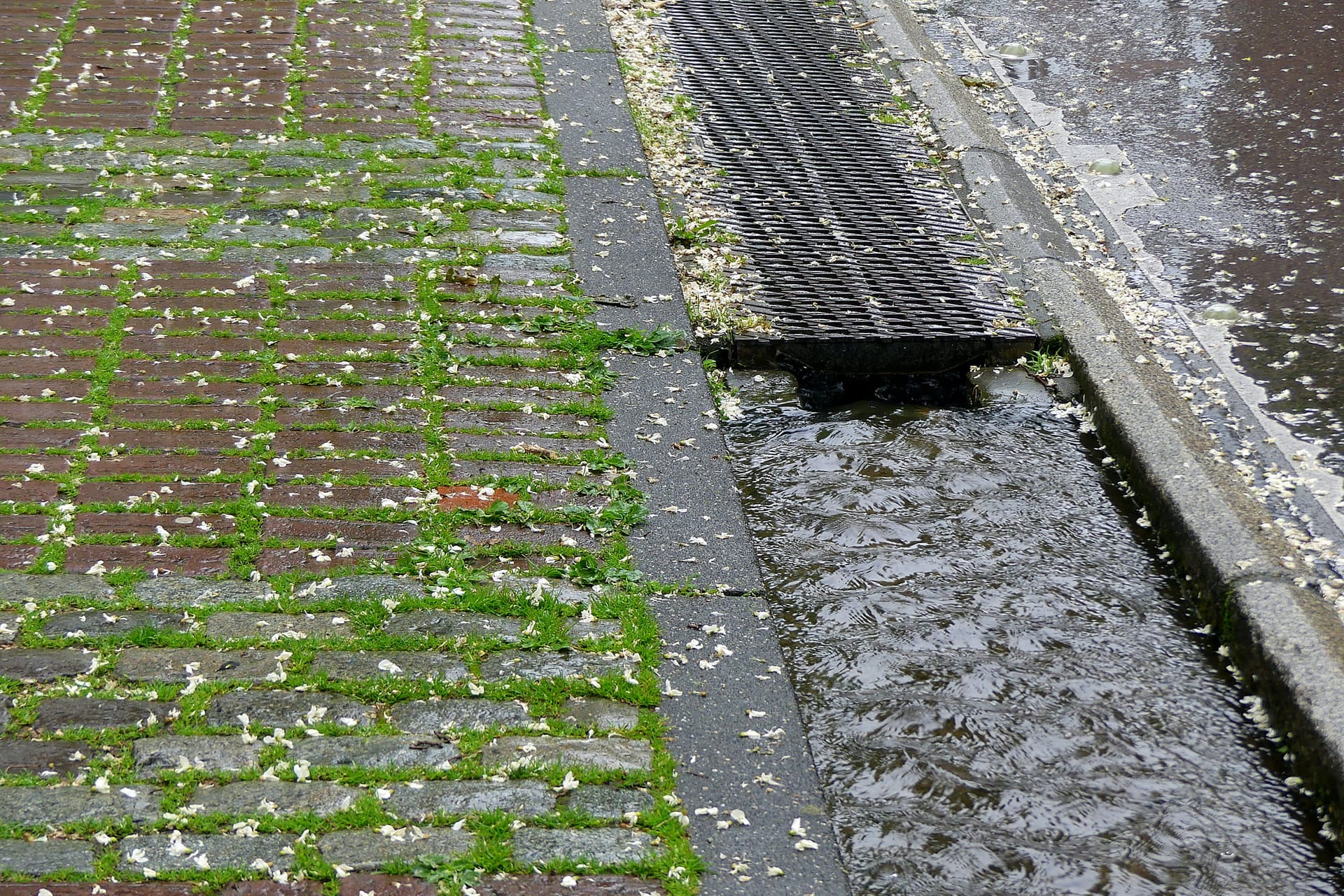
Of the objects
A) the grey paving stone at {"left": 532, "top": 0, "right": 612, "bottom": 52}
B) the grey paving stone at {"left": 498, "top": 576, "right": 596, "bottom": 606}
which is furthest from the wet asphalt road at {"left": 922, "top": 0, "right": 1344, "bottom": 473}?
the grey paving stone at {"left": 498, "top": 576, "right": 596, "bottom": 606}

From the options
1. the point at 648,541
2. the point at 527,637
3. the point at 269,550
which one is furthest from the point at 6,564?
the point at 648,541

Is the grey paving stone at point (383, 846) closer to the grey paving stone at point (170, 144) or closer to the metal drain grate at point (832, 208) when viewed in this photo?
the metal drain grate at point (832, 208)

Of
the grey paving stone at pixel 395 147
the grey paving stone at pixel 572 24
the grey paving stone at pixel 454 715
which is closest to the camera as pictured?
the grey paving stone at pixel 454 715

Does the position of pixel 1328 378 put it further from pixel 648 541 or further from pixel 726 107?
pixel 726 107

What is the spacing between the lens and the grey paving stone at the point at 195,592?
315cm

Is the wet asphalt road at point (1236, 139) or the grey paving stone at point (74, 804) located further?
the wet asphalt road at point (1236, 139)

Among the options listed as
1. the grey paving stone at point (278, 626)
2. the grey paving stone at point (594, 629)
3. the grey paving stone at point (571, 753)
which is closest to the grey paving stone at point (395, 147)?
the grey paving stone at point (278, 626)

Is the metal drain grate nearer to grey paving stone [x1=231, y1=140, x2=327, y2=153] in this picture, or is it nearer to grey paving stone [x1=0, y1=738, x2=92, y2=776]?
grey paving stone [x1=231, y1=140, x2=327, y2=153]

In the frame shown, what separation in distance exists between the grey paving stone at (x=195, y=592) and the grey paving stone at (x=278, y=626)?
0.06 metres

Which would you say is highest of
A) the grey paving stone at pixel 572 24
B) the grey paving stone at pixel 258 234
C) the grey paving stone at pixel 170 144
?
the grey paving stone at pixel 572 24

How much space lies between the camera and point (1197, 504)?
3703 millimetres

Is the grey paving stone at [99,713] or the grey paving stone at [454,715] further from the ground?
the grey paving stone at [99,713]

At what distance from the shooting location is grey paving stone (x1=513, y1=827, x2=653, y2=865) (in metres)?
2.56

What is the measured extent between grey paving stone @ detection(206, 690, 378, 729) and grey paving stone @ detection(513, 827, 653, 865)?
54 cm
